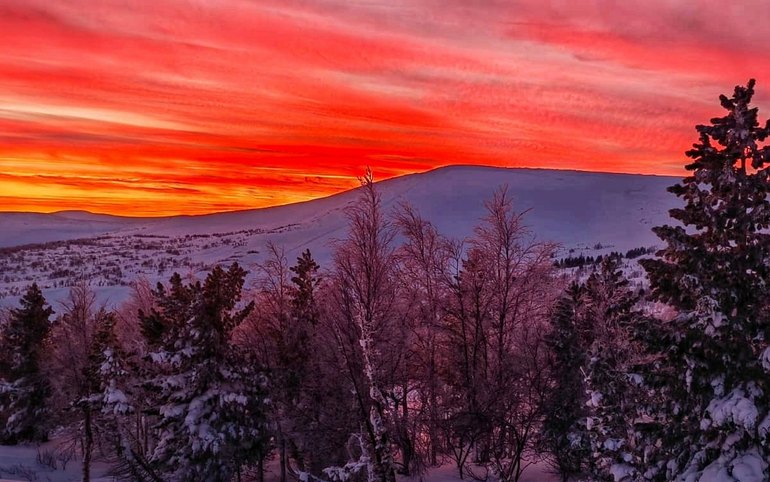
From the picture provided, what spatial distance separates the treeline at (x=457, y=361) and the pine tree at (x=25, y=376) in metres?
0.52

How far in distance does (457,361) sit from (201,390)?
10678 millimetres

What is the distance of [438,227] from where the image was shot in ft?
371

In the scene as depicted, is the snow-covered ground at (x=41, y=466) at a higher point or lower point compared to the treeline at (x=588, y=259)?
lower

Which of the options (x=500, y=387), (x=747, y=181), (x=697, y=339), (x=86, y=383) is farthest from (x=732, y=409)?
(x=86, y=383)

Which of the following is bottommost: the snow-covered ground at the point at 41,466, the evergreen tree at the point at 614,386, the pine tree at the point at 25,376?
the snow-covered ground at the point at 41,466

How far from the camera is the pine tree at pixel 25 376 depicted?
33.2 metres

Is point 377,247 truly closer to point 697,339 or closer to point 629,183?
point 697,339

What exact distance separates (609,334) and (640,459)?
6940mm

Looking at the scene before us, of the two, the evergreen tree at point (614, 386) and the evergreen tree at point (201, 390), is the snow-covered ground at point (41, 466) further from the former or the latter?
the evergreen tree at point (614, 386)

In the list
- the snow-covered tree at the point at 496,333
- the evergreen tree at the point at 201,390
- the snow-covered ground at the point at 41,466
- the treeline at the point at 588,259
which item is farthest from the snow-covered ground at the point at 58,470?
the treeline at the point at 588,259

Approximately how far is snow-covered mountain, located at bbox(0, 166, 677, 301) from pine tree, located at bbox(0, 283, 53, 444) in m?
26.2

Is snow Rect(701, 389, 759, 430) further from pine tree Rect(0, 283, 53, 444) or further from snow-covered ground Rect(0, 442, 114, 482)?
pine tree Rect(0, 283, 53, 444)

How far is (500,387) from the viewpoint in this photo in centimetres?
2427

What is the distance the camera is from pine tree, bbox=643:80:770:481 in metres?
11.2
